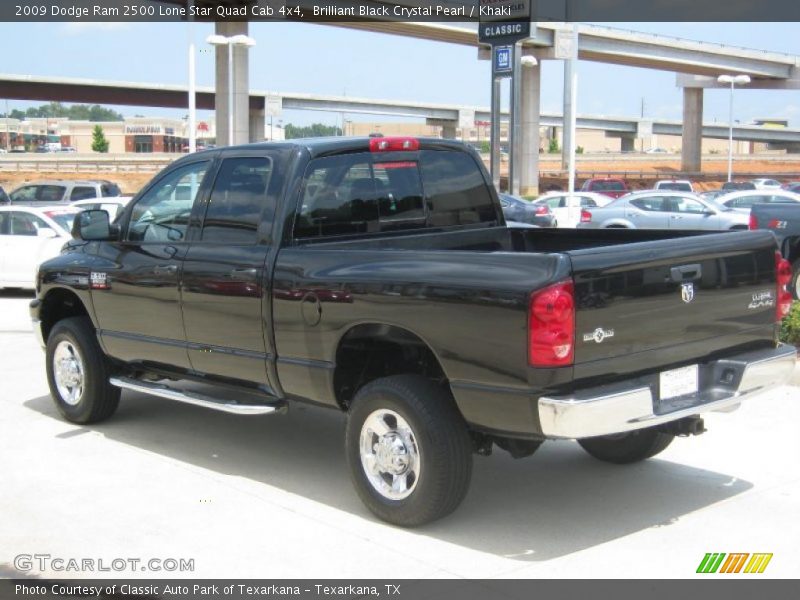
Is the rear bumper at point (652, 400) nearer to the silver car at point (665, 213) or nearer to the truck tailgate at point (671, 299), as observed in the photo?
the truck tailgate at point (671, 299)

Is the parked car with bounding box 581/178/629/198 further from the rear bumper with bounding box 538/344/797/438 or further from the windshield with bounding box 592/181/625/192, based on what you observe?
the rear bumper with bounding box 538/344/797/438

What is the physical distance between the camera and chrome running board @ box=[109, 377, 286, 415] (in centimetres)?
636

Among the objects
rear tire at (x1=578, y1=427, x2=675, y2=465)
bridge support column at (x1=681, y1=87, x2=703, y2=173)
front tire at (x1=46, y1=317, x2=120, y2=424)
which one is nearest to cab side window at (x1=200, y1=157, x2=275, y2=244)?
front tire at (x1=46, y1=317, x2=120, y2=424)

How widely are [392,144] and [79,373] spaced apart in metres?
3.10

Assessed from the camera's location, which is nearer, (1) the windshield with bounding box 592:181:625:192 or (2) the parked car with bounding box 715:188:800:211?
(2) the parked car with bounding box 715:188:800:211

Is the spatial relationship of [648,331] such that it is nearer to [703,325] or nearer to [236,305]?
[703,325]

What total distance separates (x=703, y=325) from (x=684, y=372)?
0.94 feet

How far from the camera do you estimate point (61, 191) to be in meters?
29.4

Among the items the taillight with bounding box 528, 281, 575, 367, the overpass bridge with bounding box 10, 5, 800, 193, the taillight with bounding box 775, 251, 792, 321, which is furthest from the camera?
the overpass bridge with bounding box 10, 5, 800, 193

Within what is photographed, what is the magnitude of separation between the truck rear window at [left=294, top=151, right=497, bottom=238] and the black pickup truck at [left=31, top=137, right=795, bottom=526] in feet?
0.04

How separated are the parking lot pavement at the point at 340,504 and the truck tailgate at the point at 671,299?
965 mm

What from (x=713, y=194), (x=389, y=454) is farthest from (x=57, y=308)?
(x=713, y=194)

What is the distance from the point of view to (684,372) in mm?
5418

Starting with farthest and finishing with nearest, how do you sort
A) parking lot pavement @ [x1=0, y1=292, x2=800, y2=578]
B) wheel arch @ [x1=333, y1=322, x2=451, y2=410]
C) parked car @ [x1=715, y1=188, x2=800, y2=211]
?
parked car @ [x1=715, y1=188, x2=800, y2=211]
wheel arch @ [x1=333, y1=322, x2=451, y2=410]
parking lot pavement @ [x1=0, y1=292, x2=800, y2=578]
